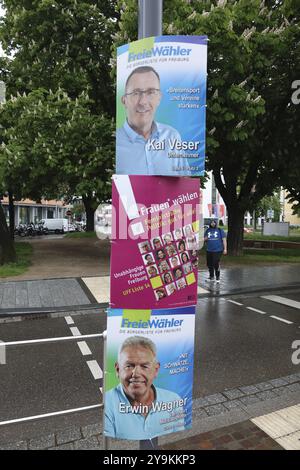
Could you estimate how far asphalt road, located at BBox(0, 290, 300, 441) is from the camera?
436 centimetres

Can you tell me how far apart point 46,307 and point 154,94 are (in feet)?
22.7

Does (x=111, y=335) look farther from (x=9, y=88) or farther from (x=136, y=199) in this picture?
(x=9, y=88)

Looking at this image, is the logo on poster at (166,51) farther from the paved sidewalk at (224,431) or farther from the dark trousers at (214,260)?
the dark trousers at (214,260)

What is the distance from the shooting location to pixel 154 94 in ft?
8.93

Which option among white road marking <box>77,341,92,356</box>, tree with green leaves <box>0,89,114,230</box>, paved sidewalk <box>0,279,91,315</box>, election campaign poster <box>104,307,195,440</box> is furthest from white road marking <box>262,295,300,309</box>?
election campaign poster <box>104,307,195,440</box>

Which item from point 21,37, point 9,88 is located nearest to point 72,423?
point 21,37

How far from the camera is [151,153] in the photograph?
2760 millimetres

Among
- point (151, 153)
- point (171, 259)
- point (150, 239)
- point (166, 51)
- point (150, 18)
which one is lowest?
point (171, 259)

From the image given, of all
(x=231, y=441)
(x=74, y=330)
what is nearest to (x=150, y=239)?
(x=231, y=441)

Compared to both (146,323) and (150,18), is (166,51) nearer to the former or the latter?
(150,18)

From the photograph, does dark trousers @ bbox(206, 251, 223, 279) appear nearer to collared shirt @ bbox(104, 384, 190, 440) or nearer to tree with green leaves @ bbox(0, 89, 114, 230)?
tree with green leaves @ bbox(0, 89, 114, 230)

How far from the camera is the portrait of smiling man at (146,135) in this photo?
8.91 feet

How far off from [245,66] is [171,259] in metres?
10.7

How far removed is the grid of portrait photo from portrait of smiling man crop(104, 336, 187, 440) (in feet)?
1.50
